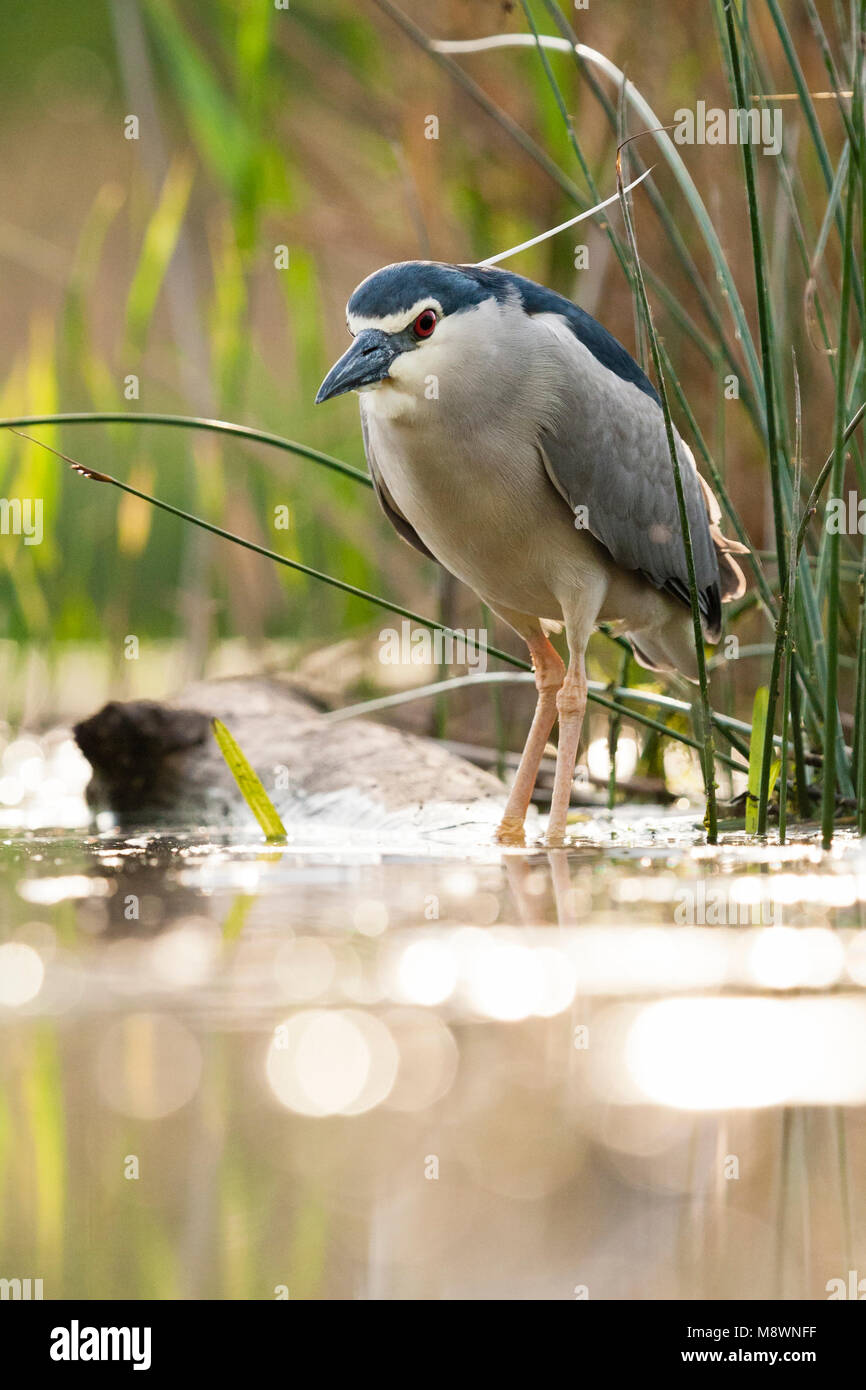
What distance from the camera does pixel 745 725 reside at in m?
2.20

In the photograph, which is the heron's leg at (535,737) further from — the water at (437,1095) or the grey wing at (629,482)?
the water at (437,1095)

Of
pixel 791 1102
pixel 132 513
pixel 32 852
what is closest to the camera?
pixel 791 1102

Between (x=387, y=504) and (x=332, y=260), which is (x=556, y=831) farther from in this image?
(x=332, y=260)

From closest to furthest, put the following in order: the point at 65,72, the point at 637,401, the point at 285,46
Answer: the point at 637,401 < the point at 285,46 < the point at 65,72

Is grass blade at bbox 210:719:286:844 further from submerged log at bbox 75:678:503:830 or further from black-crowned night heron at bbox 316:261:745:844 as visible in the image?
black-crowned night heron at bbox 316:261:745:844

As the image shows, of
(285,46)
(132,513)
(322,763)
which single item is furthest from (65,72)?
(322,763)

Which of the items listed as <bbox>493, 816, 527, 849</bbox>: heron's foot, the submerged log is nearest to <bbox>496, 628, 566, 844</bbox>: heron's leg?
<bbox>493, 816, 527, 849</bbox>: heron's foot

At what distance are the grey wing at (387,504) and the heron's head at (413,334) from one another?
216 mm

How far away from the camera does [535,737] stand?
2.28m

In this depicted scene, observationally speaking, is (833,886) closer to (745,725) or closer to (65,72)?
(745,725)

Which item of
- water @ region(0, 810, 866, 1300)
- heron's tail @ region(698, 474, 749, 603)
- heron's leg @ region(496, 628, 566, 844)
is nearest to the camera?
water @ region(0, 810, 866, 1300)

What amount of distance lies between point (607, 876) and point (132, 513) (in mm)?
2047

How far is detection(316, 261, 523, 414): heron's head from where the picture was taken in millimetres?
1839

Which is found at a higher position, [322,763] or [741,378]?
[741,378]
